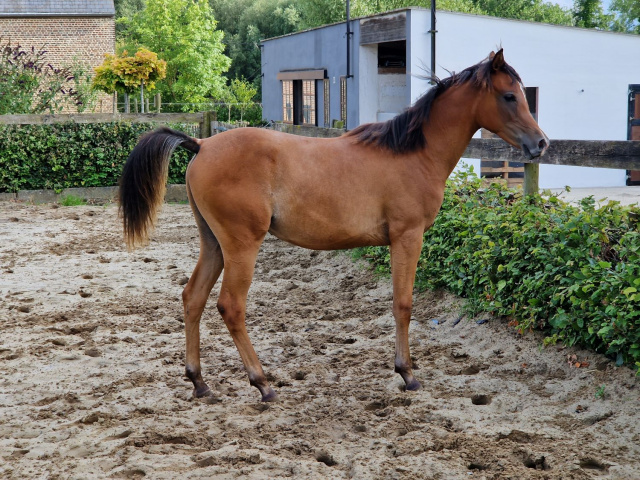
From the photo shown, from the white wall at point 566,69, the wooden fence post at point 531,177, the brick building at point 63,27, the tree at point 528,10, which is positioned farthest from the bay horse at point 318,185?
the tree at point 528,10

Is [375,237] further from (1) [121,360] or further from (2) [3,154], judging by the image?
(2) [3,154]

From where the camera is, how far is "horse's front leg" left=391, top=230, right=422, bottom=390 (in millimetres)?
4070

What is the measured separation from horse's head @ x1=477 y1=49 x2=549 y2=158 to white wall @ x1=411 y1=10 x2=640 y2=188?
11694mm

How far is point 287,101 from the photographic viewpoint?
24.3m

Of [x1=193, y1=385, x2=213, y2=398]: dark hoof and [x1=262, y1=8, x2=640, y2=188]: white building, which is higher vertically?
[x1=262, y1=8, x2=640, y2=188]: white building

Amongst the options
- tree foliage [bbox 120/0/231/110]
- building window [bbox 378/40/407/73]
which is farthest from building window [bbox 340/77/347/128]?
tree foliage [bbox 120/0/231/110]

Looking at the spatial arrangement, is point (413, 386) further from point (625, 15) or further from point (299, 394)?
point (625, 15)

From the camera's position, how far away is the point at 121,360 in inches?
180

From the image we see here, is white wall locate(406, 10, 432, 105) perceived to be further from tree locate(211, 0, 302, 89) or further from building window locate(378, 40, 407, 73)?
tree locate(211, 0, 302, 89)

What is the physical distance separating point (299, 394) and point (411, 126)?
1.79m

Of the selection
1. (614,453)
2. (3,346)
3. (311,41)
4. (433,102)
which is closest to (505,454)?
(614,453)

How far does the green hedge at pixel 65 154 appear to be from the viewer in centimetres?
1125

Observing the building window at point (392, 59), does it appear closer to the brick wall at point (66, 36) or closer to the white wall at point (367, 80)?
the white wall at point (367, 80)

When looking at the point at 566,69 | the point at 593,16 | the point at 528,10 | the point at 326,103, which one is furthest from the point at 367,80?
the point at 528,10
